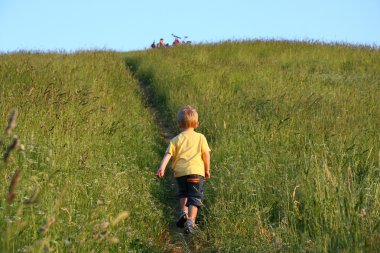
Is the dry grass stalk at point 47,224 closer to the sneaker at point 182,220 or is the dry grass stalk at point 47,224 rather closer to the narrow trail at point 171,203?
the narrow trail at point 171,203

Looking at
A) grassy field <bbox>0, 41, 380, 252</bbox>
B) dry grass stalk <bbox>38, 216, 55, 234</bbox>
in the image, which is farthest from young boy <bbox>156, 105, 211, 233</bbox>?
dry grass stalk <bbox>38, 216, 55, 234</bbox>

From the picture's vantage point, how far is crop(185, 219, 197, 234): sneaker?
4922 mm

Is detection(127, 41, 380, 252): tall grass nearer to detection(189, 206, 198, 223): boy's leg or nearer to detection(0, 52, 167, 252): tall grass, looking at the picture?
detection(189, 206, 198, 223): boy's leg

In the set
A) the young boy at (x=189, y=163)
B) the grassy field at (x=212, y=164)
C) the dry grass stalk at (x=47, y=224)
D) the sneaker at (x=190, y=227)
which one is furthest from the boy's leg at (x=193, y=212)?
the dry grass stalk at (x=47, y=224)

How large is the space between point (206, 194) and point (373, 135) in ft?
8.03

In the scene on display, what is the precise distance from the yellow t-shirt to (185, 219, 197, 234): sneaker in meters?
0.80

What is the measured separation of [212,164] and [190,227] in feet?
6.45

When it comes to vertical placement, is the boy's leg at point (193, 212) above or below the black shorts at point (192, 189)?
below

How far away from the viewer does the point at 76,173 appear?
15.6 feet

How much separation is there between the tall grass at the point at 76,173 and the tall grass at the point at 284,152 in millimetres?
802

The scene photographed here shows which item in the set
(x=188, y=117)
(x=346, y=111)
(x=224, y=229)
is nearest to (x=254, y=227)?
(x=224, y=229)

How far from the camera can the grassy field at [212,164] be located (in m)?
3.33

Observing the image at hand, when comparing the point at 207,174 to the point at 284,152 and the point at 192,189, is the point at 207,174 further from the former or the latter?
the point at 284,152

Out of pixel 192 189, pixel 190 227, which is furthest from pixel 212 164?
pixel 190 227
